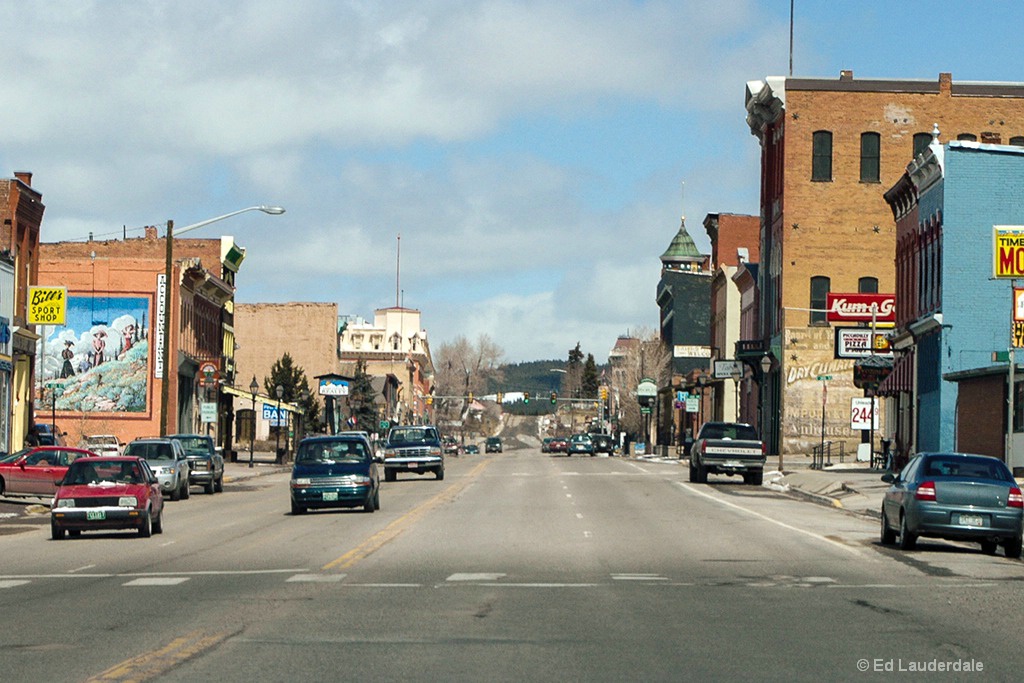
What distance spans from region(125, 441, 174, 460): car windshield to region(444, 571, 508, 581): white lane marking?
23.4 metres

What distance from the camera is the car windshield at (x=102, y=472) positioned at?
91.8ft

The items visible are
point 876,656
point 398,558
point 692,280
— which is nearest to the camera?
point 876,656

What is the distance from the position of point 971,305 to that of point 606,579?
38074mm

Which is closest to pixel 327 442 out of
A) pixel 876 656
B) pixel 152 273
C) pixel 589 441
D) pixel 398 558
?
pixel 398 558

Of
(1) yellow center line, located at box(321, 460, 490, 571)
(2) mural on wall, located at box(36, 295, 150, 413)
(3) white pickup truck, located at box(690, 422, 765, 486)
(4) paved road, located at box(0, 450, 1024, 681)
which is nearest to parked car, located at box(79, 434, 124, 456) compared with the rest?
→ (1) yellow center line, located at box(321, 460, 490, 571)

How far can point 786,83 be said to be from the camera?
84312 mm

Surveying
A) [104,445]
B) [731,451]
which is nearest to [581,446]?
[104,445]

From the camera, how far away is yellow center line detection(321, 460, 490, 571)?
22141mm

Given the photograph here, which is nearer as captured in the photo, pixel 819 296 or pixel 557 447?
pixel 819 296

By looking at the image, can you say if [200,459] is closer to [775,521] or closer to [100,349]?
[775,521]

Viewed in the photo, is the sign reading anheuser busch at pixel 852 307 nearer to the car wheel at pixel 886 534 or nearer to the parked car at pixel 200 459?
the parked car at pixel 200 459

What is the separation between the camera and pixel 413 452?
180 feet

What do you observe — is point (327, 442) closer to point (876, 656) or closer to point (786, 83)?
point (876, 656)

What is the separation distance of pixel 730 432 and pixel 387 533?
26.2 m
